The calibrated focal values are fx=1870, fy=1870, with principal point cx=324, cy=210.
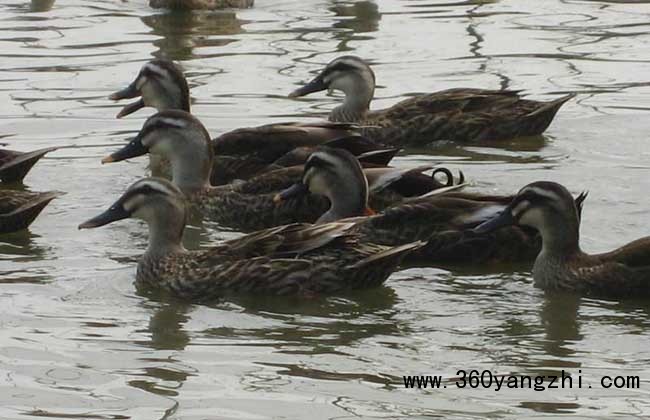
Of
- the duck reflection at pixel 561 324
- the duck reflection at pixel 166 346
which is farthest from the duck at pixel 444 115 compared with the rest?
the duck reflection at pixel 166 346

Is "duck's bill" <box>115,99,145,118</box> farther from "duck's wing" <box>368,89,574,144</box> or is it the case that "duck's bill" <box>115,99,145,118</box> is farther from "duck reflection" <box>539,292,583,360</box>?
"duck reflection" <box>539,292,583,360</box>

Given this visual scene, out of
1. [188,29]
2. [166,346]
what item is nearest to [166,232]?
[166,346]

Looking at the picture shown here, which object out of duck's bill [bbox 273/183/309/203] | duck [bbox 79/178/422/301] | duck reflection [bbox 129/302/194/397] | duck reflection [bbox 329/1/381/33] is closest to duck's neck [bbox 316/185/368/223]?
duck's bill [bbox 273/183/309/203]

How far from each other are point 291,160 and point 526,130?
2474 mm

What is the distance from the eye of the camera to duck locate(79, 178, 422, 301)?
9547 mm

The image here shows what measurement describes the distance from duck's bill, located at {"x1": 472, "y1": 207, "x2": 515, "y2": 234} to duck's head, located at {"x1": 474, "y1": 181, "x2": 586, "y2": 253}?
0.08 metres

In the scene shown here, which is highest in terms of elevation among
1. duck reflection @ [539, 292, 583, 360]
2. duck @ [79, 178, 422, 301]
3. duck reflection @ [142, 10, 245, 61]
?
duck reflection @ [142, 10, 245, 61]

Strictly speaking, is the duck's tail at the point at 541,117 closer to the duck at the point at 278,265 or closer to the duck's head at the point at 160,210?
the duck at the point at 278,265

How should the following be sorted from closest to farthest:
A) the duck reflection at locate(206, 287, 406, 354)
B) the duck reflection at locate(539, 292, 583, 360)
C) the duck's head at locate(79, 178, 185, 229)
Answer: the duck reflection at locate(539, 292, 583, 360), the duck reflection at locate(206, 287, 406, 354), the duck's head at locate(79, 178, 185, 229)

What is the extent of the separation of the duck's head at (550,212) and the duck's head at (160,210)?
1807 millimetres

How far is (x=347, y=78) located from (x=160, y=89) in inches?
55.0

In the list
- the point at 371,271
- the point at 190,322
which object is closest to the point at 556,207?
the point at 371,271

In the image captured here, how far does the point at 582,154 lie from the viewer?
12703 millimetres

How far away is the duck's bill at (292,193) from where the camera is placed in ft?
35.3
